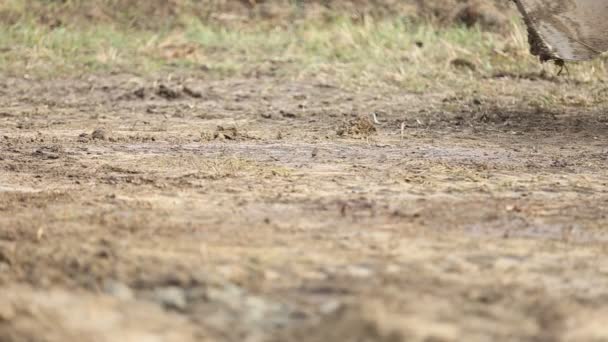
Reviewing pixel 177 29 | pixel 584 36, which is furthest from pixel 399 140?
pixel 177 29

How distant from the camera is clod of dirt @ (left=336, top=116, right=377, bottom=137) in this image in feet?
22.1

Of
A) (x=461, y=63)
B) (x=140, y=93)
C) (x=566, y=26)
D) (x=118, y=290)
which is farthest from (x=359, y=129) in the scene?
(x=118, y=290)

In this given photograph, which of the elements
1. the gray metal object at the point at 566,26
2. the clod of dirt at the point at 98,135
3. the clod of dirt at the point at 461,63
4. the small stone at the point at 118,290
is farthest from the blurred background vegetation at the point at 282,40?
the small stone at the point at 118,290

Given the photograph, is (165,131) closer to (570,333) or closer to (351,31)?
(351,31)

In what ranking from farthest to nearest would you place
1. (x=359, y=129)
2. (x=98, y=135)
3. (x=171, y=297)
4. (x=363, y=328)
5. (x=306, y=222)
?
(x=359, y=129) → (x=98, y=135) → (x=306, y=222) → (x=171, y=297) → (x=363, y=328)

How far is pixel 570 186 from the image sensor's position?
511cm

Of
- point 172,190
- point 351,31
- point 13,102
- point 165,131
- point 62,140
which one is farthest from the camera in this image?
point 351,31

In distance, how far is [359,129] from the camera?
678cm

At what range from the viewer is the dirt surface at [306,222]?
298 centimetres

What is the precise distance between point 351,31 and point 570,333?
7.39m

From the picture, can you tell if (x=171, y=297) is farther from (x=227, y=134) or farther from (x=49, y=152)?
(x=227, y=134)

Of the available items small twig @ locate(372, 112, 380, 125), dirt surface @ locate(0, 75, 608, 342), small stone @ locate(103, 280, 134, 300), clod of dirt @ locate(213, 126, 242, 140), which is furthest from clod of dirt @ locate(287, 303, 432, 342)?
small twig @ locate(372, 112, 380, 125)

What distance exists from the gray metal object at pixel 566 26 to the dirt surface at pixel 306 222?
51 cm

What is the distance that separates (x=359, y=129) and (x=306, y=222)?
266cm
